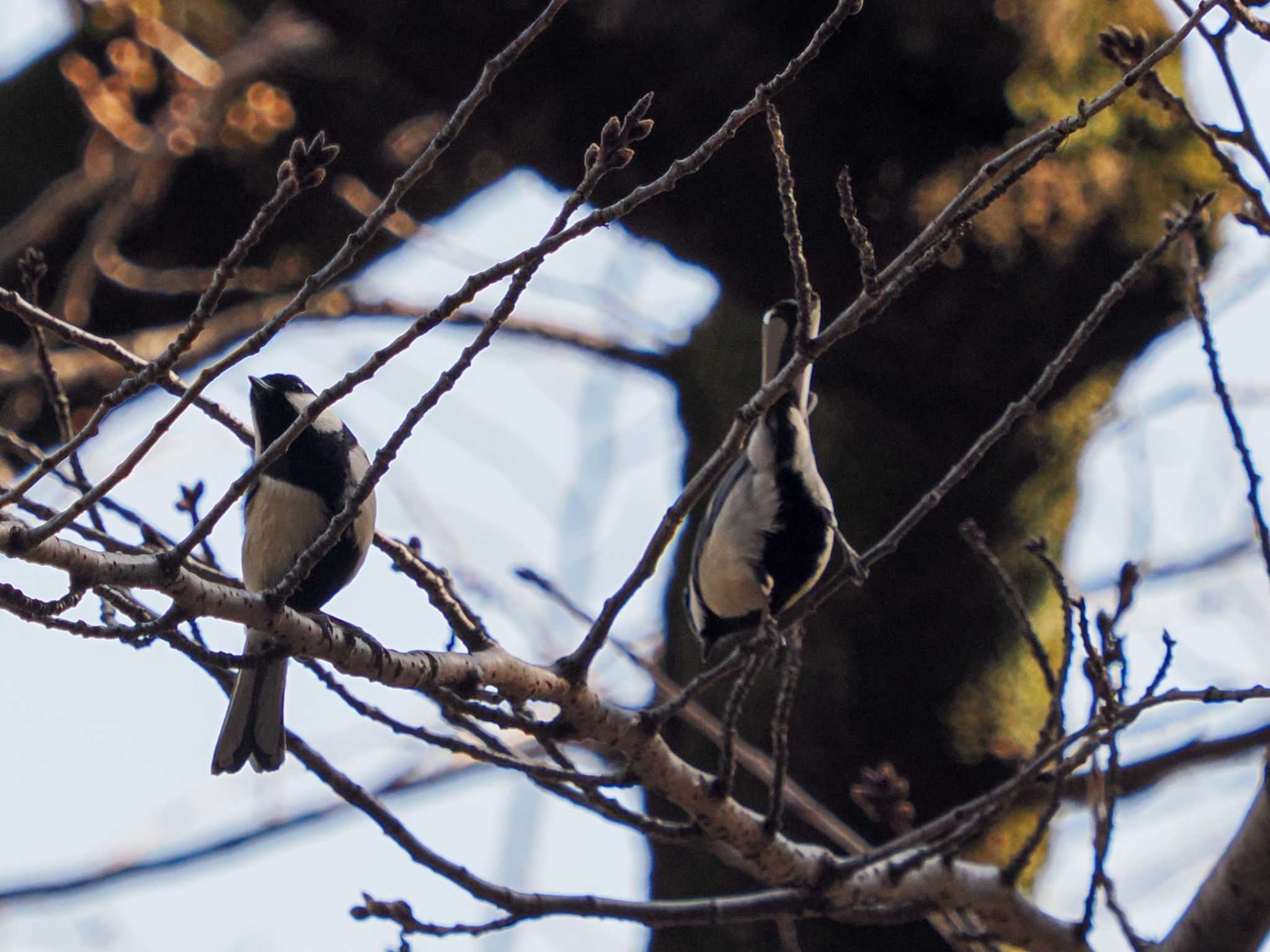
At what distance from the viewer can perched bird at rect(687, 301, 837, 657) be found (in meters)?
3.03

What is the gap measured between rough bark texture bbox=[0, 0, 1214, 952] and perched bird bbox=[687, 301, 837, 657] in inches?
21.2

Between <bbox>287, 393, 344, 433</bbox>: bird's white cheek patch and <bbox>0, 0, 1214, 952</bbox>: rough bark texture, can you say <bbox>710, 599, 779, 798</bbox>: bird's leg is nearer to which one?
<bbox>287, 393, 344, 433</bbox>: bird's white cheek patch

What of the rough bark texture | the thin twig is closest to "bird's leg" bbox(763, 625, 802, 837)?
the thin twig

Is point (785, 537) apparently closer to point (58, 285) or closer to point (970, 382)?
point (970, 382)

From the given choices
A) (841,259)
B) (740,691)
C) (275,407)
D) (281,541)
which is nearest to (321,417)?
(275,407)

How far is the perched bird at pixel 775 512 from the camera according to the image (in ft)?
9.93

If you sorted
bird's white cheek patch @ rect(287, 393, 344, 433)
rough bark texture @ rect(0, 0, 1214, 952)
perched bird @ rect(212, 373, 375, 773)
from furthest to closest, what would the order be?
rough bark texture @ rect(0, 0, 1214, 952)
bird's white cheek patch @ rect(287, 393, 344, 433)
perched bird @ rect(212, 373, 375, 773)

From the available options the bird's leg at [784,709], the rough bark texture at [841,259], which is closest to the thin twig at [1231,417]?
the bird's leg at [784,709]

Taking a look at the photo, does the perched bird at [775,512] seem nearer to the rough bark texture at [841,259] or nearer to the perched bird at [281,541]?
the rough bark texture at [841,259]

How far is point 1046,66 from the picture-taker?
3.54 m

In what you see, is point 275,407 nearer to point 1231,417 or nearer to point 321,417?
point 321,417

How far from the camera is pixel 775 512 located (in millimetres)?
3111

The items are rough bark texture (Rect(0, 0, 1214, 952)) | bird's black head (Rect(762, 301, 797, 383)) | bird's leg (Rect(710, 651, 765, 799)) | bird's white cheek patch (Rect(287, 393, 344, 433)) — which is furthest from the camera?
rough bark texture (Rect(0, 0, 1214, 952))

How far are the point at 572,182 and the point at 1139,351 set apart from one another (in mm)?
1771
